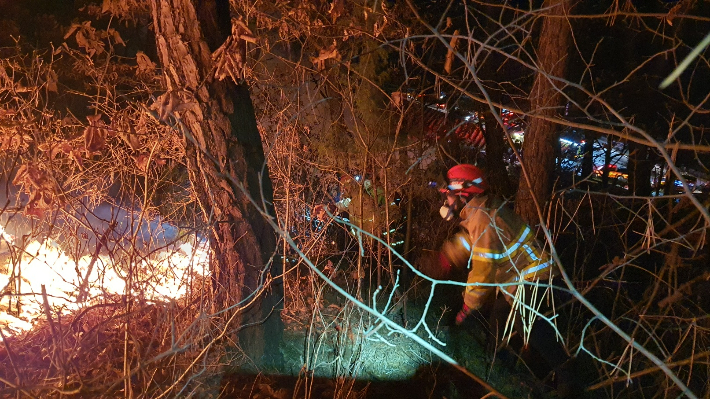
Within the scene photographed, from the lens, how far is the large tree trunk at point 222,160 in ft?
10.8

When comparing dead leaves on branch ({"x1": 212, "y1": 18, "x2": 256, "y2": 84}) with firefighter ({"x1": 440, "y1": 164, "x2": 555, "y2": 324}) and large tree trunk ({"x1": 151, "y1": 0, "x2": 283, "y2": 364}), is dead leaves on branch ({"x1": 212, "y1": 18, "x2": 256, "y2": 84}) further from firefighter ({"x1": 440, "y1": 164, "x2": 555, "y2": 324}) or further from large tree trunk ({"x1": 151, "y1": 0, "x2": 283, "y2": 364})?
firefighter ({"x1": 440, "y1": 164, "x2": 555, "y2": 324})

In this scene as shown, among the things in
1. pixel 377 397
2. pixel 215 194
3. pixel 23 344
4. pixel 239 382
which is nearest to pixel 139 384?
pixel 239 382

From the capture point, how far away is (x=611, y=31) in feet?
25.6

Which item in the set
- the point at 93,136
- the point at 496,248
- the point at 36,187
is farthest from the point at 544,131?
the point at 36,187

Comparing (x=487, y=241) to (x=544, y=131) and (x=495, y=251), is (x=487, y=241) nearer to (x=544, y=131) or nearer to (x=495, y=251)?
(x=495, y=251)

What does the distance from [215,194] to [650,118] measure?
7.09 m

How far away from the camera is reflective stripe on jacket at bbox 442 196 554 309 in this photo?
12.0ft

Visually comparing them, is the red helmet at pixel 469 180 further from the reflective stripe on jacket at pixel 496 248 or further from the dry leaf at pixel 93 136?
the dry leaf at pixel 93 136

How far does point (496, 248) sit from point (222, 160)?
2202mm

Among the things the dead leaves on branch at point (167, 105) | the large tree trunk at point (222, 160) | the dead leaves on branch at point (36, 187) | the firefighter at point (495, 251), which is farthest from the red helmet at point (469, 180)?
the dead leaves on branch at point (36, 187)

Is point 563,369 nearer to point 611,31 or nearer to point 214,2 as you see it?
point 214,2

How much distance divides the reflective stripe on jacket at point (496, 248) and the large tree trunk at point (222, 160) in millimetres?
1608

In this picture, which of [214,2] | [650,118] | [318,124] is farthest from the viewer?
[650,118]

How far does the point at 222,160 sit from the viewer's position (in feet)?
11.3
